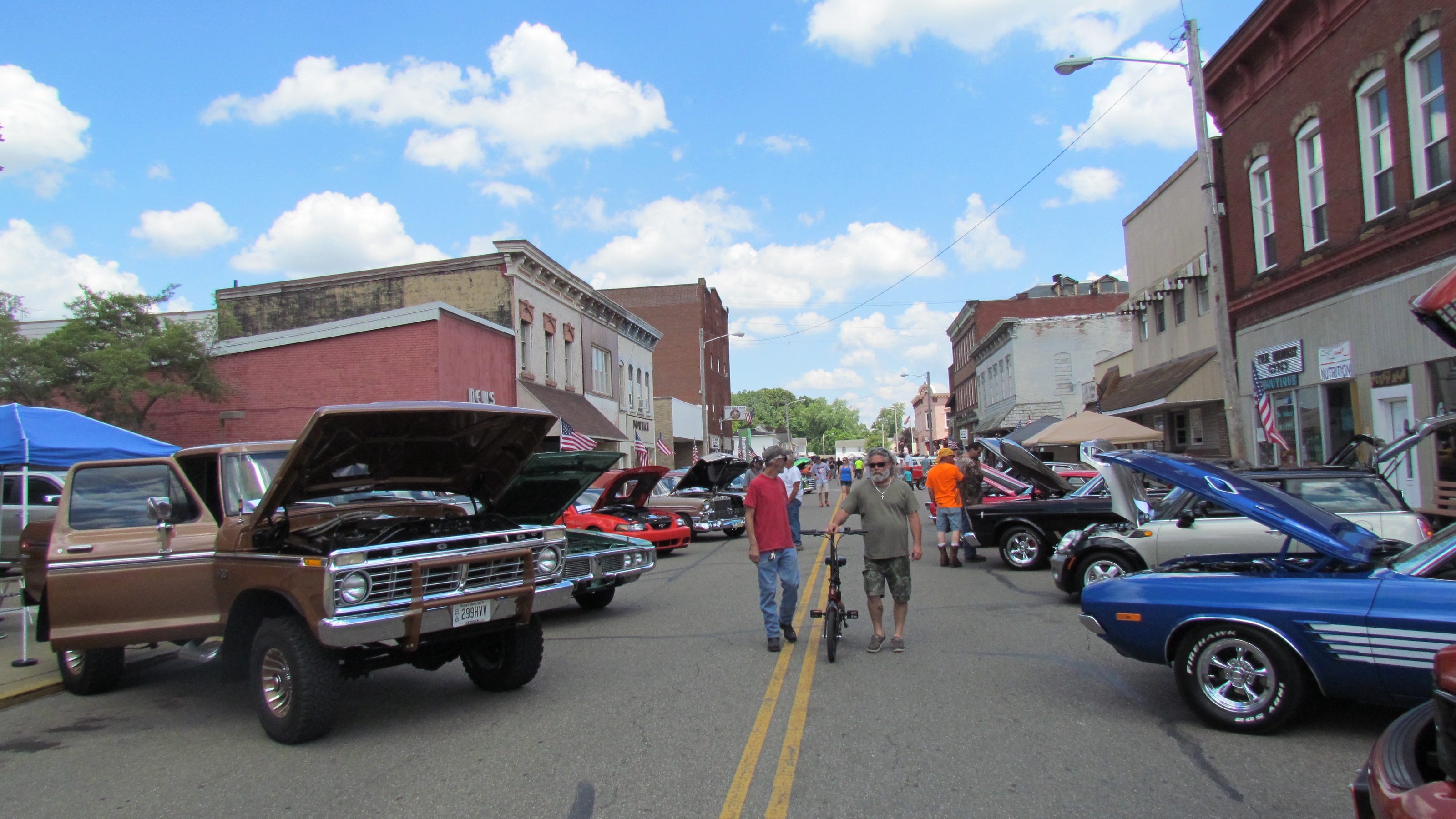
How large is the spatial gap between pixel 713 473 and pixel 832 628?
39.8 ft

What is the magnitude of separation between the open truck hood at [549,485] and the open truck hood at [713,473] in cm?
1083

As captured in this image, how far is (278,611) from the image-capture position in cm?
611

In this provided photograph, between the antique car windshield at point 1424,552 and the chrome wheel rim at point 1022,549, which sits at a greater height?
the antique car windshield at point 1424,552

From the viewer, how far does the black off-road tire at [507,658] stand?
6637 millimetres

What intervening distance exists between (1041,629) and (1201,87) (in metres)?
10.8

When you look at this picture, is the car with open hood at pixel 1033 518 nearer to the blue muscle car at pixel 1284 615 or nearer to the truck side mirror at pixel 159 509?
the blue muscle car at pixel 1284 615

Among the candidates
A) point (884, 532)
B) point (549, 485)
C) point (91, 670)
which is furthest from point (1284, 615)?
point (91, 670)

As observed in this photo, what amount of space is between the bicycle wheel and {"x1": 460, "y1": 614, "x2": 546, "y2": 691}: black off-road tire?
2278 millimetres

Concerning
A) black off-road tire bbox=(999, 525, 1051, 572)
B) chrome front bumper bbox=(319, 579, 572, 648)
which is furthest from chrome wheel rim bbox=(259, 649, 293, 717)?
black off-road tire bbox=(999, 525, 1051, 572)

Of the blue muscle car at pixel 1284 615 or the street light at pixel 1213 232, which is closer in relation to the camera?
the blue muscle car at pixel 1284 615

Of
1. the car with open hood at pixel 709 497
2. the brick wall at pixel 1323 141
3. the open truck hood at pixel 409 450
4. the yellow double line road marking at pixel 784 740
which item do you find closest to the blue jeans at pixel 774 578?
the yellow double line road marking at pixel 784 740

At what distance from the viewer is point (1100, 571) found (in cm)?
971

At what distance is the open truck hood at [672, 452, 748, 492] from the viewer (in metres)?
19.1

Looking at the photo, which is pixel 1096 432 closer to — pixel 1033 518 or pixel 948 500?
pixel 948 500
